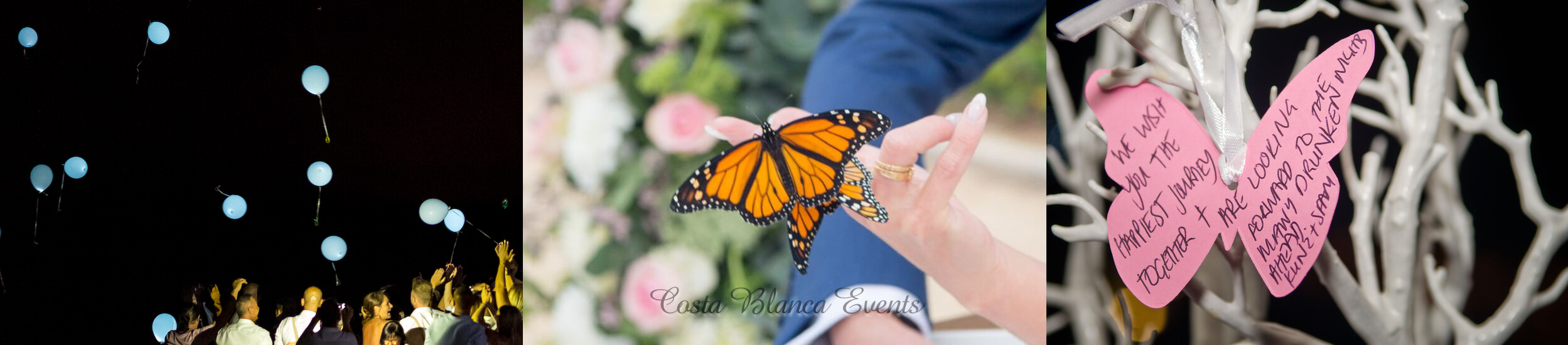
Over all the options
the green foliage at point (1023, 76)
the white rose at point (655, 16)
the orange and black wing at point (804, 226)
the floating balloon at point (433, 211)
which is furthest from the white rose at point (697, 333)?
the floating balloon at point (433, 211)

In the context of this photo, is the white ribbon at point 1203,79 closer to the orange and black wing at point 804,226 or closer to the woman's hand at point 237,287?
the orange and black wing at point 804,226

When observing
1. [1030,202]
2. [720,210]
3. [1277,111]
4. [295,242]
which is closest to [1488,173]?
[1277,111]

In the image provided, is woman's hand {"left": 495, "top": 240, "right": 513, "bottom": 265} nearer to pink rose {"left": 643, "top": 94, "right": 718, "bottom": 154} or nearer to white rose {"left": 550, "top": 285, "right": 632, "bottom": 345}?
white rose {"left": 550, "top": 285, "right": 632, "bottom": 345}

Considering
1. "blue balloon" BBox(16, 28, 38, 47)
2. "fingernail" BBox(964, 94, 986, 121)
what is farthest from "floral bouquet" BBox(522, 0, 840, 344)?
"blue balloon" BBox(16, 28, 38, 47)

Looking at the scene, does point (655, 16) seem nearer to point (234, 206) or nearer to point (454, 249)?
point (454, 249)

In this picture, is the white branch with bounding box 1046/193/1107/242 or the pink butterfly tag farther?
the white branch with bounding box 1046/193/1107/242

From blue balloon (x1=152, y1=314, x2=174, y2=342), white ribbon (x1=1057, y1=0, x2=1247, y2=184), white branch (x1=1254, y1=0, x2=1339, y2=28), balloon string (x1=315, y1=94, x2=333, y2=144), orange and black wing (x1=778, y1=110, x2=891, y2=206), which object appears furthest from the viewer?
blue balloon (x1=152, y1=314, x2=174, y2=342)

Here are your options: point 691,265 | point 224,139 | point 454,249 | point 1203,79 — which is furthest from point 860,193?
point 224,139
